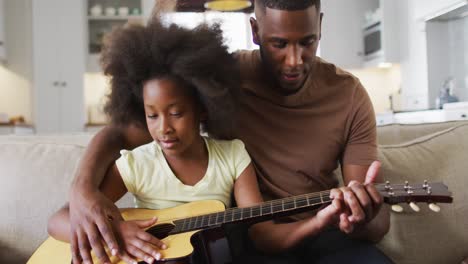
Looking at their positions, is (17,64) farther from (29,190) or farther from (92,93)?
(29,190)

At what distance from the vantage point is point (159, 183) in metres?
1.14

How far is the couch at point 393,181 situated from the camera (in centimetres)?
131

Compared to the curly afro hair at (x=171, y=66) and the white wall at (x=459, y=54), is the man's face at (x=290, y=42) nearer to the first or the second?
the curly afro hair at (x=171, y=66)

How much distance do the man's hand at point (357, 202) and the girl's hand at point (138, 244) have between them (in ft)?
1.18

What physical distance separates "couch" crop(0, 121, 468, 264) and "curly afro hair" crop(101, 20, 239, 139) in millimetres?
313

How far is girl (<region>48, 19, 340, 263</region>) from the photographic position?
109 centimetres

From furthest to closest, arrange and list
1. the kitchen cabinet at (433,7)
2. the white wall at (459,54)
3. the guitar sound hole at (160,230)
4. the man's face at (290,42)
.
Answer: the white wall at (459,54)
the kitchen cabinet at (433,7)
the man's face at (290,42)
the guitar sound hole at (160,230)

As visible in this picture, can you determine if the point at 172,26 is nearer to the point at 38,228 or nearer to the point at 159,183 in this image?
the point at 159,183

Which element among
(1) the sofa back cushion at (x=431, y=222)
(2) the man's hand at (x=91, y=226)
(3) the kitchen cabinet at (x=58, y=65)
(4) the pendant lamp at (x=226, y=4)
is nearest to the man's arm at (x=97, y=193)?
(2) the man's hand at (x=91, y=226)

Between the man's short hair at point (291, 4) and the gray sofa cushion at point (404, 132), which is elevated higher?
the man's short hair at point (291, 4)

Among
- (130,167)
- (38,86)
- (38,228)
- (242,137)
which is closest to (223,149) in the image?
(242,137)

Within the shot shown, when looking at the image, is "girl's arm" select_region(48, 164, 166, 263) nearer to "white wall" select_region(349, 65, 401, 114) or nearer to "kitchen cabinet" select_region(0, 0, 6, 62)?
"kitchen cabinet" select_region(0, 0, 6, 62)

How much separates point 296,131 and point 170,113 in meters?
0.34

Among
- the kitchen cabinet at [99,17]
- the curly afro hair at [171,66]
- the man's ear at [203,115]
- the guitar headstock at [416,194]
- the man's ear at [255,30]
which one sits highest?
the kitchen cabinet at [99,17]
